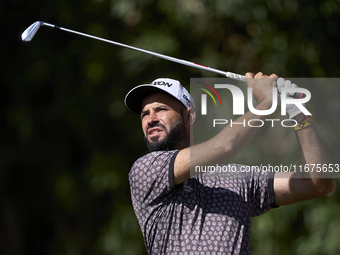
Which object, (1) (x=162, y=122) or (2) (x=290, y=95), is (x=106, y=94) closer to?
(1) (x=162, y=122)

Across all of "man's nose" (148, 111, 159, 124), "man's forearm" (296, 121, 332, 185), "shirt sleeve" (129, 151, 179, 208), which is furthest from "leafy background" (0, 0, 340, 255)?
"shirt sleeve" (129, 151, 179, 208)

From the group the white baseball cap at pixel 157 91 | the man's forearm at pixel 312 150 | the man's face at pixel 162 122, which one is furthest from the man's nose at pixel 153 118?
the man's forearm at pixel 312 150

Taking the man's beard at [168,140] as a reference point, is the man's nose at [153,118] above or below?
above

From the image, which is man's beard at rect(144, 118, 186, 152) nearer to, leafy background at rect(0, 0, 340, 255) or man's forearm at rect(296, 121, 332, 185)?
man's forearm at rect(296, 121, 332, 185)

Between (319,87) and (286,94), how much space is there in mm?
2092

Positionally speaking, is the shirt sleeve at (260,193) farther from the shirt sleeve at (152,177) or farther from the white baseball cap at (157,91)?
the white baseball cap at (157,91)

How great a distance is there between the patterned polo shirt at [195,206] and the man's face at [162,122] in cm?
11

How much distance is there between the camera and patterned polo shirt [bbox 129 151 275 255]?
1904 mm

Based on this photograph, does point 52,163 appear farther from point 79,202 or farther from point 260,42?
point 260,42

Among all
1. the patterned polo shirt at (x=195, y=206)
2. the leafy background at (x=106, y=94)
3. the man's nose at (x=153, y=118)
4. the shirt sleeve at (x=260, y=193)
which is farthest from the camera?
the leafy background at (x=106, y=94)

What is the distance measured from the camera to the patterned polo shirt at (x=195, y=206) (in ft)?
6.25

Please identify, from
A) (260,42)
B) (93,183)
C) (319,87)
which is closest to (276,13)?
(260,42)

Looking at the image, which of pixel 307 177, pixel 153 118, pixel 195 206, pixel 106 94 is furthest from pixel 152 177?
pixel 106 94

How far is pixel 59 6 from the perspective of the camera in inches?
169
